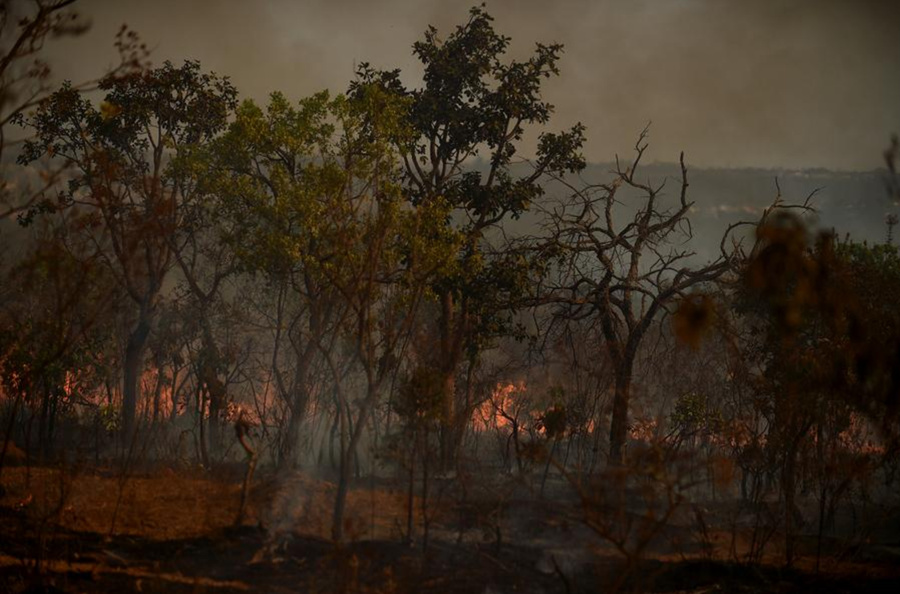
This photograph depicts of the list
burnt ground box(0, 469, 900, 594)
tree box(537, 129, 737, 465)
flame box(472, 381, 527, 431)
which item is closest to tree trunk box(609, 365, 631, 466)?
tree box(537, 129, 737, 465)

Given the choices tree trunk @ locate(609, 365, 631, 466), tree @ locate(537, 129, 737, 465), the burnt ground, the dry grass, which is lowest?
the burnt ground

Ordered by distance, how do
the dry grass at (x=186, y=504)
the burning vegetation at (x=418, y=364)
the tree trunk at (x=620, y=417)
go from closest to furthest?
1. the burning vegetation at (x=418, y=364)
2. the dry grass at (x=186, y=504)
3. the tree trunk at (x=620, y=417)

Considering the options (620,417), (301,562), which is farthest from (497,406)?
(301,562)

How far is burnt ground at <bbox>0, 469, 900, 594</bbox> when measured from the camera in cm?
1420

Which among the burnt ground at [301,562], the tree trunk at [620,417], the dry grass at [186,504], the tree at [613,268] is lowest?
the burnt ground at [301,562]

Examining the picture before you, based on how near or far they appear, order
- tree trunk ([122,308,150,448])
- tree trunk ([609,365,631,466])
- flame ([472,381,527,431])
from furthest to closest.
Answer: flame ([472,381,527,431]), tree trunk ([122,308,150,448]), tree trunk ([609,365,631,466])

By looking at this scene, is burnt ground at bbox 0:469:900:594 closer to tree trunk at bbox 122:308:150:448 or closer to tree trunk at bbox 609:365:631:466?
tree trunk at bbox 609:365:631:466

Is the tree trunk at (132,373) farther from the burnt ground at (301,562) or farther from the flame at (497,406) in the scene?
the flame at (497,406)

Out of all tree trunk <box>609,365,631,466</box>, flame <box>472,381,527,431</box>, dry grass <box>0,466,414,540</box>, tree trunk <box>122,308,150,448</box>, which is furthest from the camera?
flame <box>472,381,527,431</box>

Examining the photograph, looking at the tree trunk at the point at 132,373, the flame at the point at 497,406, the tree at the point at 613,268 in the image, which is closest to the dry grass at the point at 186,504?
the tree trunk at the point at 132,373

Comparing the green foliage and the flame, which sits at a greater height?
the green foliage

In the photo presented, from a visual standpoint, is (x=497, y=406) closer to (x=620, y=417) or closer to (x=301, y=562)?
(x=620, y=417)

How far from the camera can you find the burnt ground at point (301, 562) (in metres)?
14.2

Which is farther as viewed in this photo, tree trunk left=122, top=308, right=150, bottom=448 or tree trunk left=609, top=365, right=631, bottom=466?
tree trunk left=122, top=308, right=150, bottom=448
